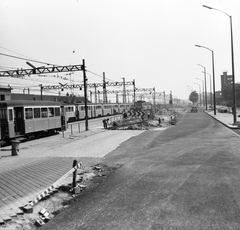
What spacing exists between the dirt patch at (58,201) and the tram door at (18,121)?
34.7 feet

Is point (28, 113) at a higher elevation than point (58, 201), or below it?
higher

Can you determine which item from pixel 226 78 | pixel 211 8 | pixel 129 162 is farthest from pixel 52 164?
pixel 226 78

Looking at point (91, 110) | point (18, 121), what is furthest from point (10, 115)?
point (91, 110)

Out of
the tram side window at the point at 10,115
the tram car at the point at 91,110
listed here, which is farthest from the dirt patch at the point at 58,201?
the tram car at the point at 91,110

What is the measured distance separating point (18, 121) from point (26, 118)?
583 mm

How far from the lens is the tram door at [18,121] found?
18487 mm

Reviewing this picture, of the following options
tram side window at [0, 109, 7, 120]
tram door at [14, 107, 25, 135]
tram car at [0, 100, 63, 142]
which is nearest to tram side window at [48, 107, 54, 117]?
tram car at [0, 100, 63, 142]

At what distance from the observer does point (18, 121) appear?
1873 centimetres

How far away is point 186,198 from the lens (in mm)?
6172

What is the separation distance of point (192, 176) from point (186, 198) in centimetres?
197

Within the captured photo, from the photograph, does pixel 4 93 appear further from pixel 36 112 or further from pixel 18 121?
pixel 18 121

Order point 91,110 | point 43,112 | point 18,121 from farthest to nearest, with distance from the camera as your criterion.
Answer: point 91,110 < point 43,112 < point 18,121

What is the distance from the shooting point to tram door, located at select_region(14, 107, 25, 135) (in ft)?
60.7

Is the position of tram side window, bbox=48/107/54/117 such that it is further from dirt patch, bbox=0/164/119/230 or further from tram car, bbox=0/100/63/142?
dirt patch, bbox=0/164/119/230
